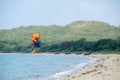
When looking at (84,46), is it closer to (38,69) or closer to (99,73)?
(38,69)

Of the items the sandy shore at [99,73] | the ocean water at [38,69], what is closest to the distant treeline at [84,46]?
the ocean water at [38,69]

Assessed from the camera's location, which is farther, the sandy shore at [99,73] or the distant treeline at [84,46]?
the distant treeline at [84,46]

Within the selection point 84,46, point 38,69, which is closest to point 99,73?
point 38,69

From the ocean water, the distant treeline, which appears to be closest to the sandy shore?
the ocean water

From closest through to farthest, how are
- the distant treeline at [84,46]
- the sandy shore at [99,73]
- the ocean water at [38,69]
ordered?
the sandy shore at [99,73]
the ocean water at [38,69]
the distant treeline at [84,46]

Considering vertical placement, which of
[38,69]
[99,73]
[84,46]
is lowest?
[38,69]

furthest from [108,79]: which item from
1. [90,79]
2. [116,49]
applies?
[116,49]

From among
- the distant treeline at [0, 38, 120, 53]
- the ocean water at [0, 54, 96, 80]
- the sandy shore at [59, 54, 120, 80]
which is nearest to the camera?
the sandy shore at [59, 54, 120, 80]

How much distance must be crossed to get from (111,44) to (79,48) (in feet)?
79.4

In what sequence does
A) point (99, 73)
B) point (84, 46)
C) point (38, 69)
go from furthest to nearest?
1. point (84, 46)
2. point (38, 69)
3. point (99, 73)

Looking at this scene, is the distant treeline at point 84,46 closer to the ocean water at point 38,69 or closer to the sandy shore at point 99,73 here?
the ocean water at point 38,69

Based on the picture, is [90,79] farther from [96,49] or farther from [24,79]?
[96,49]

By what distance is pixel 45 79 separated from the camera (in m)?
A: 31.0

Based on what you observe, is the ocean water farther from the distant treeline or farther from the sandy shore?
the distant treeline
